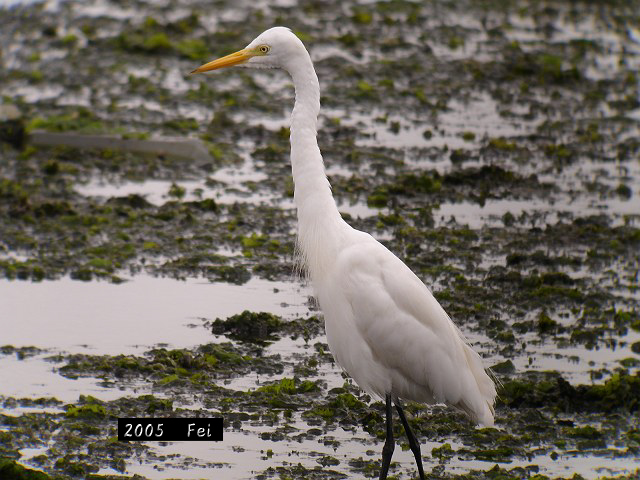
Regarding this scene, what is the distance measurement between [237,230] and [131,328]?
6.83 feet

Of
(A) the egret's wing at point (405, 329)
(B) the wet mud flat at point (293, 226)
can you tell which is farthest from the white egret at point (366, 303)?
(B) the wet mud flat at point (293, 226)

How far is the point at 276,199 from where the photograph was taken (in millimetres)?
10719

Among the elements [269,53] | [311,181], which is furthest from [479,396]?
[269,53]

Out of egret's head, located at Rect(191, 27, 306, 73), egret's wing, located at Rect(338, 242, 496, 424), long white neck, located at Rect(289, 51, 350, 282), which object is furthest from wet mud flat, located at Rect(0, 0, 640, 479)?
egret's head, located at Rect(191, 27, 306, 73)

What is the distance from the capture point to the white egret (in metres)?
6.00

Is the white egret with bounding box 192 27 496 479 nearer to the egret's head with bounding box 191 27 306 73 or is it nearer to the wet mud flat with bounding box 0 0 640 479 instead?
the egret's head with bounding box 191 27 306 73

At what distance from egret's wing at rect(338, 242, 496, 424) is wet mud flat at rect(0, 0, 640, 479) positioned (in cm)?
45

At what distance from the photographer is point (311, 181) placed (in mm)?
6098

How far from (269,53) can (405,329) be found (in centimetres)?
158

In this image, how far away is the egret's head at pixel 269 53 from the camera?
6.08 meters

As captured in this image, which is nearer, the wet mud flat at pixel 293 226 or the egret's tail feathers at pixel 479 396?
the egret's tail feathers at pixel 479 396

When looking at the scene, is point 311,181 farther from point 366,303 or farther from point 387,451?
point 387,451

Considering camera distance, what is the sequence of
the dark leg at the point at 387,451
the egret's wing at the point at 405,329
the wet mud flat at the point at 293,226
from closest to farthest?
1. the dark leg at the point at 387,451
2. the egret's wing at the point at 405,329
3. the wet mud flat at the point at 293,226

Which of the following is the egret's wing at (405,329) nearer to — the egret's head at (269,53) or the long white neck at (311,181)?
the long white neck at (311,181)
